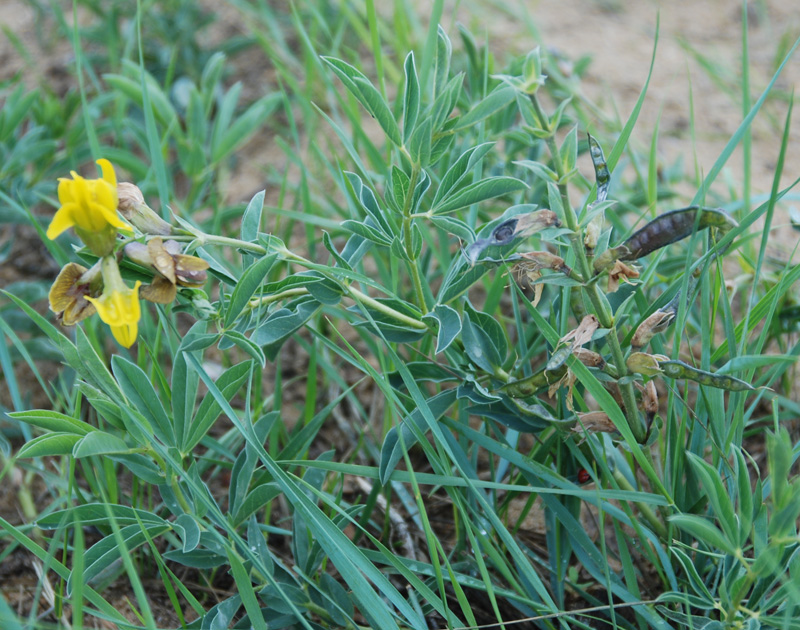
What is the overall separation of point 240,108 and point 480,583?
6.26 ft

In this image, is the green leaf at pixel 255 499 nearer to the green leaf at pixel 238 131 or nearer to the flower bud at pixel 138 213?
the flower bud at pixel 138 213

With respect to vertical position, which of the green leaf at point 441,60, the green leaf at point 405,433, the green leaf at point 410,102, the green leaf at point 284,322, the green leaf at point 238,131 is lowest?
the green leaf at point 405,433

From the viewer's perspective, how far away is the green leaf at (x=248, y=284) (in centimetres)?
99

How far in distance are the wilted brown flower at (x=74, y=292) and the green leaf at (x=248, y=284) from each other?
0.18m

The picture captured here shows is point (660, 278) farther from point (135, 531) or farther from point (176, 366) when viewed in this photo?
point (135, 531)

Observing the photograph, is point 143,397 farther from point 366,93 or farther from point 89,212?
point 366,93

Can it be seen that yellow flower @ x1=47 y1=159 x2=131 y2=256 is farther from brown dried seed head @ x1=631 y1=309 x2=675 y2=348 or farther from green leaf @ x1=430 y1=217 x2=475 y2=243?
brown dried seed head @ x1=631 y1=309 x2=675 y2=348

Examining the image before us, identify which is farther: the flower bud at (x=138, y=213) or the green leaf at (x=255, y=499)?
the green leaf at (x=255, y=499)

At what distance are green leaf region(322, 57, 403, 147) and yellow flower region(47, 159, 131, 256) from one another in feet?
1.25

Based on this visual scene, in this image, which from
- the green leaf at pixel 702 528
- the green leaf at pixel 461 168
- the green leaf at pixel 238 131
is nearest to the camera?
the green leaf at pixel 702 528

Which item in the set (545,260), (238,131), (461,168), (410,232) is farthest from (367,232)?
(238,131)

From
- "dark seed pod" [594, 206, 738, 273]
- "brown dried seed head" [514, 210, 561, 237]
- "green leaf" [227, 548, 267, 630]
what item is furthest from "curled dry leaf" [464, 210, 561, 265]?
→ "green leaf" [227, 548, 267, 630]

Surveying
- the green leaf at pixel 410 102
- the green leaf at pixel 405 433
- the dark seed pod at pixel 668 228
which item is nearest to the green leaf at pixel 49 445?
the green leaf at pixel 405 433

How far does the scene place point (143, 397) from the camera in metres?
1.15
